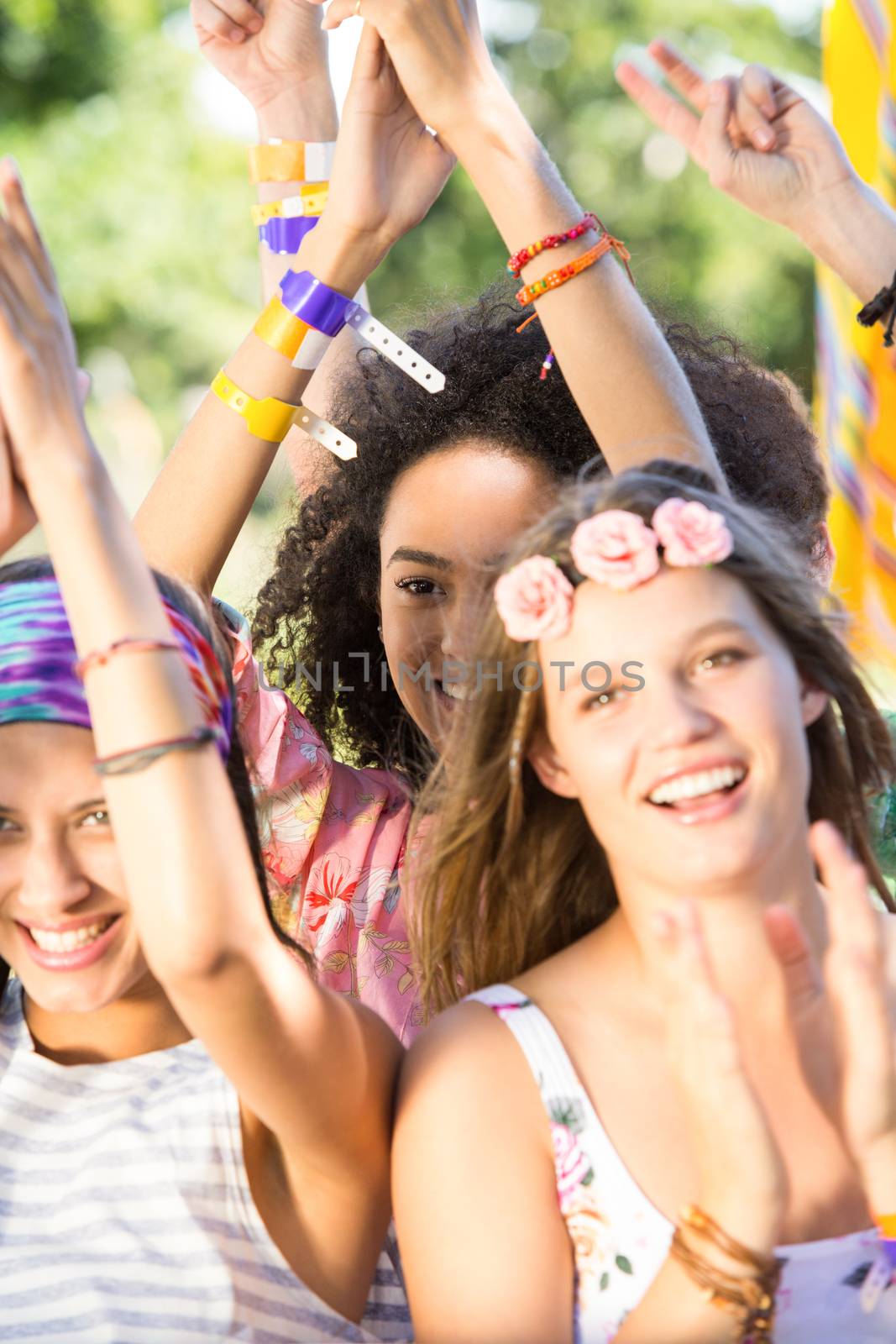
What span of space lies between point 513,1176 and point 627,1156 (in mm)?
107

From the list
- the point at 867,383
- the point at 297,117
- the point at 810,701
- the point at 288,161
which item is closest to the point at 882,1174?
the point at 810,701

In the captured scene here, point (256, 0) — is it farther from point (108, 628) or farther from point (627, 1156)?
point (627, 1156)

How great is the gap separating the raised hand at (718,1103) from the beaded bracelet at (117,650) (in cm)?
46

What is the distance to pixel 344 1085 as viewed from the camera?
146 centimetres

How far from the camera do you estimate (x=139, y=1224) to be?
5.02 ft

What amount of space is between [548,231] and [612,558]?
49 centimetres

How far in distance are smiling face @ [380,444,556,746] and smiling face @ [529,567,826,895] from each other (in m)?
0.63

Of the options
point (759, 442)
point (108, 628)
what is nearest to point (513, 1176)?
point (108, 628)

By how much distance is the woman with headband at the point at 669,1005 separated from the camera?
52.4 inches

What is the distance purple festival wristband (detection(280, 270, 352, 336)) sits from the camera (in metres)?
1.98

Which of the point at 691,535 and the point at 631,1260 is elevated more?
the point at 691,535

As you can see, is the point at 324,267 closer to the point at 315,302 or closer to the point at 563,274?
the point at 315,302

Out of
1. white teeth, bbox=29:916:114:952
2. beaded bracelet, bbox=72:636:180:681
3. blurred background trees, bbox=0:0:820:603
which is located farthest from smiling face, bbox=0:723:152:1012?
blurred background trees, bbox=0:0:820:603

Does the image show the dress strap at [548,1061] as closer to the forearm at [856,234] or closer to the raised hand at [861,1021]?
the raised hand at [861,1021]
